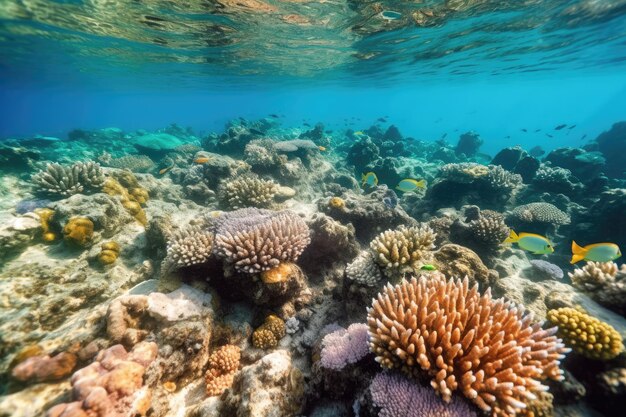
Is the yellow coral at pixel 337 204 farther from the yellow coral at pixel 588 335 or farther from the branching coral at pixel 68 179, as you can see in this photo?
the branching coral at pixel 68 179

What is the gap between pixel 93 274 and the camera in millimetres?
5113

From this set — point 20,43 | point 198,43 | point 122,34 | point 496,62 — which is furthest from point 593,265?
point 20,43

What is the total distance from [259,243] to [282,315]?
1323mm

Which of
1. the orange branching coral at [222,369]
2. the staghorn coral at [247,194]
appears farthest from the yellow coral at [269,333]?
the staghorn coral at [247,194]

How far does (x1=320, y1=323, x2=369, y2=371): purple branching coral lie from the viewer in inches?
127

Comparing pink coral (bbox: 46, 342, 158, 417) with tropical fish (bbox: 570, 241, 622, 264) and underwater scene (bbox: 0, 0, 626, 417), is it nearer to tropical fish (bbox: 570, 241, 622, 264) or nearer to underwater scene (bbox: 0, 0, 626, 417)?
underwater scene (bbox: 0, 0, 626, 417)

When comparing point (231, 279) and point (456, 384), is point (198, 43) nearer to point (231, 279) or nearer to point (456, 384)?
point (231, 279)

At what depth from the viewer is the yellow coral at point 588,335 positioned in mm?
3230

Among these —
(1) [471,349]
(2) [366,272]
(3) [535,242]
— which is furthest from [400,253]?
(3) [535,242]

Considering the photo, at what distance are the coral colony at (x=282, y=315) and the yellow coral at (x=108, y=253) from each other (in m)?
0.03

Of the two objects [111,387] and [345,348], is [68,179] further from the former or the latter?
[345,348]

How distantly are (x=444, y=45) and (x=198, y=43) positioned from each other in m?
17.1

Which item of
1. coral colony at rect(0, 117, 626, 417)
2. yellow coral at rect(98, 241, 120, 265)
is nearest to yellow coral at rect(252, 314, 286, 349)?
coral colony at rect(0, 117, 626, 417)

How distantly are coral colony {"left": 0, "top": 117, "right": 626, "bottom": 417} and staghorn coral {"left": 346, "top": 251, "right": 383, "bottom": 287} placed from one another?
34mm
